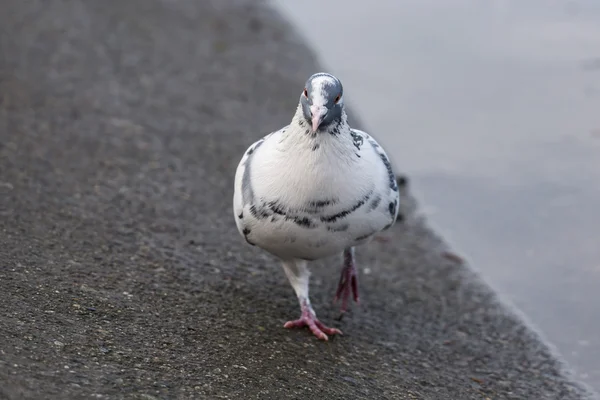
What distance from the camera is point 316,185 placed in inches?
194

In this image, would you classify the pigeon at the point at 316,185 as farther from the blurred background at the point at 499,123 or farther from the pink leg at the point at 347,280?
the blurred background at the point at 499,123

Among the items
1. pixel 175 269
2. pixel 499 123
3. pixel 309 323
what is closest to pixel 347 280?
pixel 309 323

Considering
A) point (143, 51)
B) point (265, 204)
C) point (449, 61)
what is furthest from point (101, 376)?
point (449, 61)

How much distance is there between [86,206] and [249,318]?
5.60 ft

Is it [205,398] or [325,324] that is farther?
[325,324]

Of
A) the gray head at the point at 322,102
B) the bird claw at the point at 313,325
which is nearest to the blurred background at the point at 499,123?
the bird claw at the point at 313,325

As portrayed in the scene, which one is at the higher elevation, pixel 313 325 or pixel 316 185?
pixel 316 185

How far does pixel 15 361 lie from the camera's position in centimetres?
425

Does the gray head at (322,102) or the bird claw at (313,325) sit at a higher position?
the gray head at (322,102)

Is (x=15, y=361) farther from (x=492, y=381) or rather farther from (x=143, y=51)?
(x=143, y=51)

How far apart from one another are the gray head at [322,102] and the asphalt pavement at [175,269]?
135 centimetres

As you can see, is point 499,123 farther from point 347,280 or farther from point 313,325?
point 313,325

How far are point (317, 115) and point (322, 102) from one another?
0.08 meters

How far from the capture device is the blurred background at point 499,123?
7.37 m
